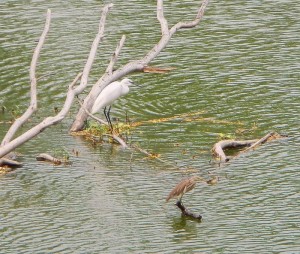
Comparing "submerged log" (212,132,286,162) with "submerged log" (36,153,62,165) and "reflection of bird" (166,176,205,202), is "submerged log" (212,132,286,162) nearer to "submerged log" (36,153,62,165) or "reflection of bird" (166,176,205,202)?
"reflection of bird" (166,176,205,202)

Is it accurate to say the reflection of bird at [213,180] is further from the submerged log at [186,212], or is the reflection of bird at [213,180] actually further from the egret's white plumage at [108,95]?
the egret's white plumage at [108,95]

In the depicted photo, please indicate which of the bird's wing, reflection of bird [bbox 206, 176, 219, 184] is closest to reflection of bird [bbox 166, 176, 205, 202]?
the bird's wing

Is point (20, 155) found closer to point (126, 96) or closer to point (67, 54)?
point (126, 96)

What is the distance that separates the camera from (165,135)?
544 inches

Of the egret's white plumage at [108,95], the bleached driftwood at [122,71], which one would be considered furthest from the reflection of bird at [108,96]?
the bleached driftwood at [122,71]

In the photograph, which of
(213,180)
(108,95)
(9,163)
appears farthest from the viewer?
(108,95)

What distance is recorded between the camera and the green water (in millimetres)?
10359

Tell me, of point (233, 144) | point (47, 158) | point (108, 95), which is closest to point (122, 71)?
point (108, 95)

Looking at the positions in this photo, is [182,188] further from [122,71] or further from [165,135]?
[122,71]

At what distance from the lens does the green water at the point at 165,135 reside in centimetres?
1036

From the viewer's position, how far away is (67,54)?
18000 mm

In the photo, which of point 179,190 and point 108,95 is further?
point 108,95

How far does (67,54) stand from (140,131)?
14.5 ft

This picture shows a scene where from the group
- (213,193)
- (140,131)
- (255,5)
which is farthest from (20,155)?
(255,5)
